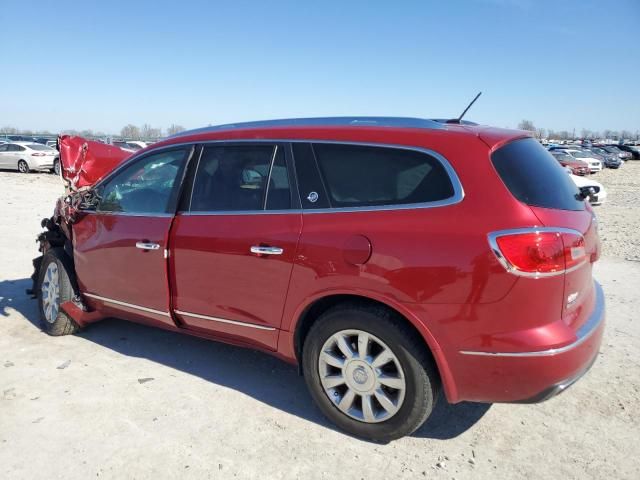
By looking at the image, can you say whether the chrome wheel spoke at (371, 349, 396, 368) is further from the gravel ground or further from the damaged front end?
the gravel ground

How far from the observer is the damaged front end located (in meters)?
4.44

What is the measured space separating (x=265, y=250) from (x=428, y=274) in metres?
1.03

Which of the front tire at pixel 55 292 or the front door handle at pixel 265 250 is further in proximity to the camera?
the front tire at pixel 55 292

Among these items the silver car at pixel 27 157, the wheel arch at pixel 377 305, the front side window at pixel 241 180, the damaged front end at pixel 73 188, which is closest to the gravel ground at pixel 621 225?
the wheel arch at pixel 377 305

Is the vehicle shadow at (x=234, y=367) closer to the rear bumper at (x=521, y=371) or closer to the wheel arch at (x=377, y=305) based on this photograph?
the wheel arch at (x=377, y=305)

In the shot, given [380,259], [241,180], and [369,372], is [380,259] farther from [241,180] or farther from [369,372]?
[241,180]

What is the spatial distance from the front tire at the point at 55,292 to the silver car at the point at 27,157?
22414mm

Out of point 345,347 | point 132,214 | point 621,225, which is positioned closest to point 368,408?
point 345,347

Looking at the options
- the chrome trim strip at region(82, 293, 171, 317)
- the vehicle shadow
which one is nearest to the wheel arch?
the vehicle shadow

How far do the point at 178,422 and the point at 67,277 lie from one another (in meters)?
2.01

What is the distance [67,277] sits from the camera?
14.8 ft

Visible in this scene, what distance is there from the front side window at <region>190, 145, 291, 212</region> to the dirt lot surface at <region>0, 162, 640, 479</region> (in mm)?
1307

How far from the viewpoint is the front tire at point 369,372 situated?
2779 millimetres

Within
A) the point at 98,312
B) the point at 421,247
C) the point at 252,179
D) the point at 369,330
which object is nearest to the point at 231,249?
the point at 252,179
